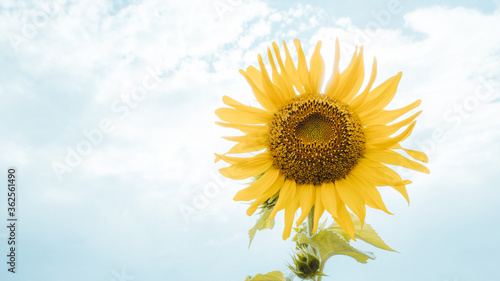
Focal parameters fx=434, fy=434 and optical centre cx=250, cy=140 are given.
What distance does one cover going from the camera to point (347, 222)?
9.97ft

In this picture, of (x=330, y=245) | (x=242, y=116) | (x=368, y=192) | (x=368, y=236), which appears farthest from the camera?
(x=242, y=116)

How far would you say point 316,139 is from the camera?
326cm

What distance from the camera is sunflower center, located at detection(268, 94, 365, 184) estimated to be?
3.19 metres

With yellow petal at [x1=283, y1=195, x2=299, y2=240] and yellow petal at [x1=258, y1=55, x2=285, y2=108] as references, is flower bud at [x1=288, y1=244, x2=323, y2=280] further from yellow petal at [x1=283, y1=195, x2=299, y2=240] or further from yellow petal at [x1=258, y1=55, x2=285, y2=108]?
yellow petal at [x1=258, y1=55, x2=285, y2=108]

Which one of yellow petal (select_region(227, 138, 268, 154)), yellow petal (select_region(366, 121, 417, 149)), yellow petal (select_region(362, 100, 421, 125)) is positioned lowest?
yellow petal (select_region(366, 121, 417, 149))

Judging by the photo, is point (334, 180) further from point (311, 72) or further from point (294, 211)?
point (311, 72)

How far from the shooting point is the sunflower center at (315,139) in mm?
3189

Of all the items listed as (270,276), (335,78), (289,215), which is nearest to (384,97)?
(335,78)

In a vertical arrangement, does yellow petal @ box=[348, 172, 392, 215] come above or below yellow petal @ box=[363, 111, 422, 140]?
below

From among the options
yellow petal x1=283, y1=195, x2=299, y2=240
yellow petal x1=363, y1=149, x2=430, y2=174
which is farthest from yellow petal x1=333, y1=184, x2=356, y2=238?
yellow petal x1=363, y1=149, x2=430, y2=174

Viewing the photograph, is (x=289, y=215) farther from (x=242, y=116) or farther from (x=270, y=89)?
(x=270, y=89)

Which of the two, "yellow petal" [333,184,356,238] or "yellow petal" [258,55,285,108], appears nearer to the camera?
"yellow petal" [333,184,356,238]

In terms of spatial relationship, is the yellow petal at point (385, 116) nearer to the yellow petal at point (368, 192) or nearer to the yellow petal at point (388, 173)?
the yellow petal at point (388, 173)

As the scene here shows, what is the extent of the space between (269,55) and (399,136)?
3.63ft
